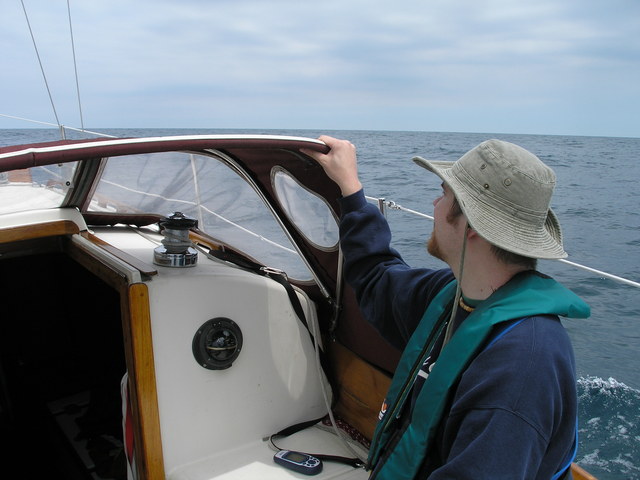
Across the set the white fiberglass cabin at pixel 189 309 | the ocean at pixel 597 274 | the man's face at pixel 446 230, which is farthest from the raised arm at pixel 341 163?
the ocean at pixel 597 274

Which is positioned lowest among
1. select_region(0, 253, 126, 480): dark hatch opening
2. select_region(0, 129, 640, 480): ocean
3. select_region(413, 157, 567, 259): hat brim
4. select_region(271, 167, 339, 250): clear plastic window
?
select_region(0, 129, 640, 480): ocean

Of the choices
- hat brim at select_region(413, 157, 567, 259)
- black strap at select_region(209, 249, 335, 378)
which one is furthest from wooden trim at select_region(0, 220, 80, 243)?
hat brim at select_region(413, 157, 567, 259)

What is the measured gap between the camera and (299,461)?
2.09 metres

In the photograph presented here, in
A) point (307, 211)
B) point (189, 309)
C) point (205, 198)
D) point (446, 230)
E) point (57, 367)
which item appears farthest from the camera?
point (57, 367)

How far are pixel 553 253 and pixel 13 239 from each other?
2221 mm

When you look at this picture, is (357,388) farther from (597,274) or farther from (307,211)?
(597,274)

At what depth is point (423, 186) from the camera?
1388 cm

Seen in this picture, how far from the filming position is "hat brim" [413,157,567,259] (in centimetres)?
122

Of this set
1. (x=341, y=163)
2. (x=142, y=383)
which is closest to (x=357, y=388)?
(x=142, y=383)

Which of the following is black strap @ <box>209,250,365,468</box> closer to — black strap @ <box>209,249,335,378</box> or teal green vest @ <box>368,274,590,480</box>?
black strap @ <box>209,249,335,378</box>

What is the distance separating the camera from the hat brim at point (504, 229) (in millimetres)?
1222

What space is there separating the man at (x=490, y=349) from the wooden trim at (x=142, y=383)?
86 centimetres

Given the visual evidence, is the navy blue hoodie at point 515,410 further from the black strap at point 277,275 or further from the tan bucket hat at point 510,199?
the black strap at point 277,275

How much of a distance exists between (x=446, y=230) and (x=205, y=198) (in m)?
1.61
